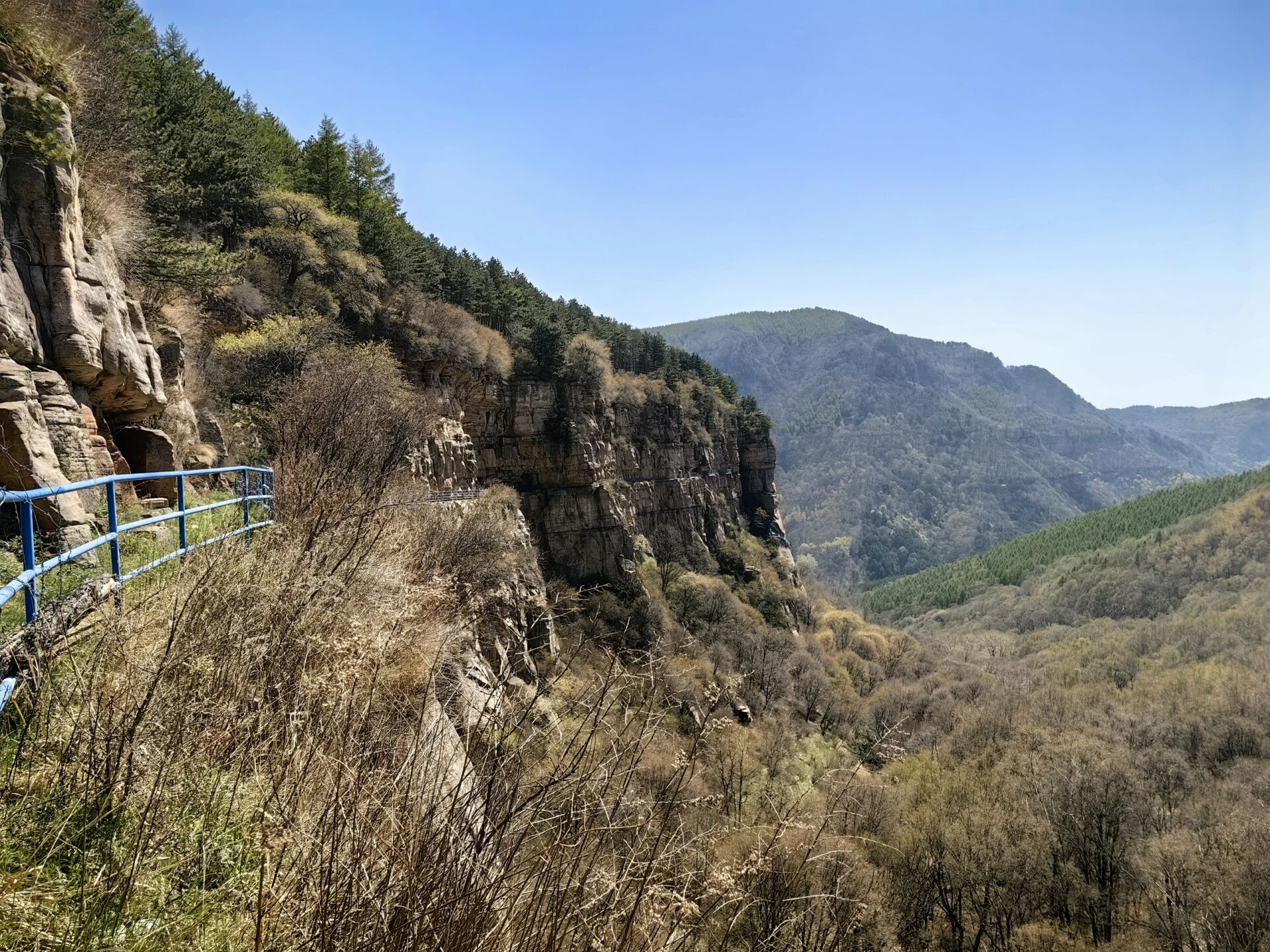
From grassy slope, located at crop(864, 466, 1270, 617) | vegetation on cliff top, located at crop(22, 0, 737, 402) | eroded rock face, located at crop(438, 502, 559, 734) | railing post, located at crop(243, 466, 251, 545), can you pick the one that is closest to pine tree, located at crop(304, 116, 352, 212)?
vegetation on cliff top, located at crop(22, 0, 737, 402)

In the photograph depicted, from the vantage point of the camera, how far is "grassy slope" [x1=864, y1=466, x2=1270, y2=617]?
110 metres

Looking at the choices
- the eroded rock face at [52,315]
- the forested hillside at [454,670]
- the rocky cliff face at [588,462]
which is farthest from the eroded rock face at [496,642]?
the rocky cliff face at [588,462]

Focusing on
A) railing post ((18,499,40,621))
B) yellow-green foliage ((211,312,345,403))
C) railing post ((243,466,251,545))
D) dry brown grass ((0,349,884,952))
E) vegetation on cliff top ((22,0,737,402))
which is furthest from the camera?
yellow-green foliage ((211,312,345,403))

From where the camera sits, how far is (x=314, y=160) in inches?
1277

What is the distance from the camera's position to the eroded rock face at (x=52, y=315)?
6641 mm

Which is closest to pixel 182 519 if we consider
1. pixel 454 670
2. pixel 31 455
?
pixel 31 455

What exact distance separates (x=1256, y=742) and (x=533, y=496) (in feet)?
163

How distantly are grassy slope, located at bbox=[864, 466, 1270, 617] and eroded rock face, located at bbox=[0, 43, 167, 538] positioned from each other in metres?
118

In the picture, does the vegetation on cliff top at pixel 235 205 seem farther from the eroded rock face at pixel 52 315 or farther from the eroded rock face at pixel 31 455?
the eroded rock face at pixel 31 455

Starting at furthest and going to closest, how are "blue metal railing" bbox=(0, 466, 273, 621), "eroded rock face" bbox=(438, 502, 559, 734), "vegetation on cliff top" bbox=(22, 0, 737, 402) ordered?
"vegetation on cliff top" bbox=(22, 0, 737, 402) < "eroded rock face" bbox=(438, 502, 559, 734) < "blue metal railing" bbox=(0, 466, 273, 621)

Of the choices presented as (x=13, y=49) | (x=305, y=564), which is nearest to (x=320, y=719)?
(x=305, y=564)

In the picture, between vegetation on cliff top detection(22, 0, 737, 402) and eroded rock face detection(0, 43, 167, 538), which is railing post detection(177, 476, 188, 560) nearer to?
eroded rock face detection(0, 43, 167, 538)

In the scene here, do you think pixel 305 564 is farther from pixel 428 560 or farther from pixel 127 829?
pixel 428 560

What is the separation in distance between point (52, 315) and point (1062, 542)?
146 metres
